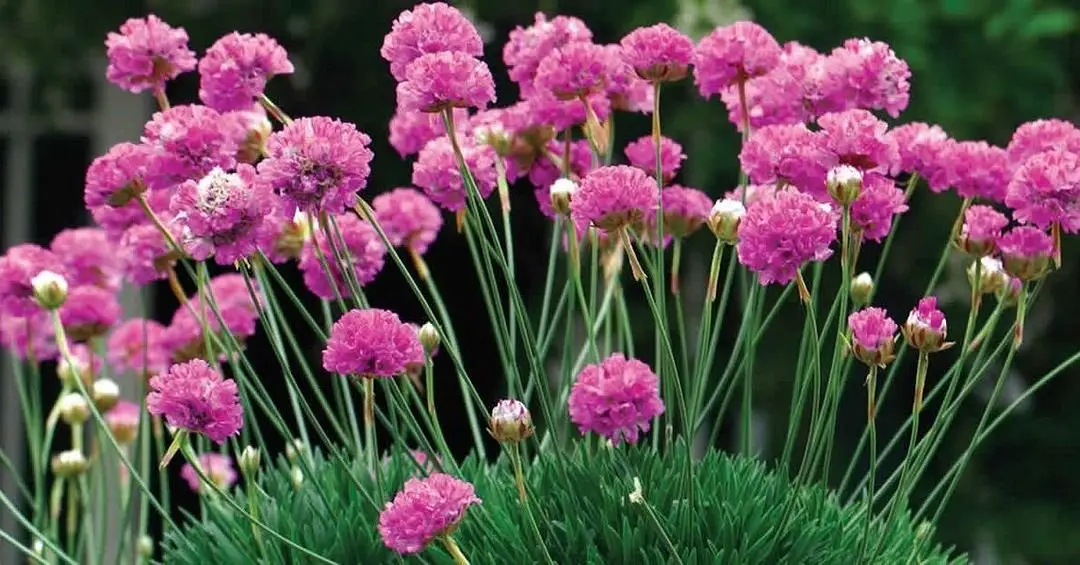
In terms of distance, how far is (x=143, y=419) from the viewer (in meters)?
1.79

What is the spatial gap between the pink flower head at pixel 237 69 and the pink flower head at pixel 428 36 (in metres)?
0.15

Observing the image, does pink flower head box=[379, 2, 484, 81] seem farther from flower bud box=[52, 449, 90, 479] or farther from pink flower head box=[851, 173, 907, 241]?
flower bud box=[52, 449, 90, 479]

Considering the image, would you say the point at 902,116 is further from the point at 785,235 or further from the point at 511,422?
the point at 511,422

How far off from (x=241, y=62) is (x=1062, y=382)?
4070 mm

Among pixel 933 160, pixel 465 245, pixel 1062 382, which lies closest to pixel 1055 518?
Result: pixel 1062 382

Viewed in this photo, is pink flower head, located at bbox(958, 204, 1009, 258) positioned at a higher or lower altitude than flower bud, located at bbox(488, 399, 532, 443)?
higher

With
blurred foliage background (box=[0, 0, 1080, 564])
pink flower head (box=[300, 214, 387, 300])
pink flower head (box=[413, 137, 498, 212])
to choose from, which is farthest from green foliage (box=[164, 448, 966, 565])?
blurred foliage background (box=[0, 0, 1080, 564])

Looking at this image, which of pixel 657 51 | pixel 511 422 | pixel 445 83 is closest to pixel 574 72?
pixel 657 51

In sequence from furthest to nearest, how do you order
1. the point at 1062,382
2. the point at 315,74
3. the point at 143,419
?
1. the point at 1062,382
2. the point at 315,74
3. the point at 143,419

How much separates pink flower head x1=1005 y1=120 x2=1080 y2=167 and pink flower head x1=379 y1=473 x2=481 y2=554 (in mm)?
757

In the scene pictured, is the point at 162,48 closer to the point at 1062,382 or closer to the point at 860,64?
the point at 860,64

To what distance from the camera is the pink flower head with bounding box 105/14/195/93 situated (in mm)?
1663

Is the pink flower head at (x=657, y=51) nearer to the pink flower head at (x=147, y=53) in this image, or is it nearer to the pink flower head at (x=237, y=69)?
the pink flower head at (x=237, y=69)

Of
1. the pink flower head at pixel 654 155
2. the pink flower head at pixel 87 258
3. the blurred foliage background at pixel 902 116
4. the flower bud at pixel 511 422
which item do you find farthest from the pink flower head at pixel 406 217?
the blurred foliage background at pixel 902 116
